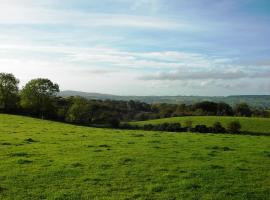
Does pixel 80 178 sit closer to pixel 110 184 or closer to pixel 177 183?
pixel 110 184

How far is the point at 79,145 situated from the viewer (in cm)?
2562

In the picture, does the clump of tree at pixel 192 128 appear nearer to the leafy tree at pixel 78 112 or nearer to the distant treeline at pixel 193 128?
the distant treeline at pixel 193 128

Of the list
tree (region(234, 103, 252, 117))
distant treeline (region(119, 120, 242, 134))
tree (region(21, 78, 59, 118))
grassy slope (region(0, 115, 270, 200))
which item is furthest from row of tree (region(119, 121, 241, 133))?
tree (region(234, 103, 252, 117))

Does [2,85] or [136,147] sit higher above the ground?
[2,85]

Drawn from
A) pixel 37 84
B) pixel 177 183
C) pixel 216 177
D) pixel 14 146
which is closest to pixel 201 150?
pixel 216 177

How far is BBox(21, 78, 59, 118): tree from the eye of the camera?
82688 mm

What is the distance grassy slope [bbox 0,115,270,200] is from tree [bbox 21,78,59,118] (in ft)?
196

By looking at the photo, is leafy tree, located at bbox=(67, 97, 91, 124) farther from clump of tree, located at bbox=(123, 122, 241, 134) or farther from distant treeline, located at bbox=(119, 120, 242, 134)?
clump of tree, located at bbox=(123, 122, 241, 134)

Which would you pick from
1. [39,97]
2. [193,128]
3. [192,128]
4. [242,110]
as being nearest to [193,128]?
[193,128]

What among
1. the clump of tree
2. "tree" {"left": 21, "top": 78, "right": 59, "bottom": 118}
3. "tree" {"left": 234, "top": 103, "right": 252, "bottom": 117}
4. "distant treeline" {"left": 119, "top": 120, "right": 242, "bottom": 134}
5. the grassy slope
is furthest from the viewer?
"tree" {"left": 234, "top": 103, "right": 252, "bottom": 117}

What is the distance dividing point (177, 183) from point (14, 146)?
13.4m

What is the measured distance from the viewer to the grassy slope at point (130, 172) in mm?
13734

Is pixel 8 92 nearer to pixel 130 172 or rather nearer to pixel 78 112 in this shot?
pixel 78 112

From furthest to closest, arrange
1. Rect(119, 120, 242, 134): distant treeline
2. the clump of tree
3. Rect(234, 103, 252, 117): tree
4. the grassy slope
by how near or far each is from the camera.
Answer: Rect(234, 103, 252, 117): tree
Rect(119, 120, 242, 134): distant treeline
the clump of tree
the grassy slope
